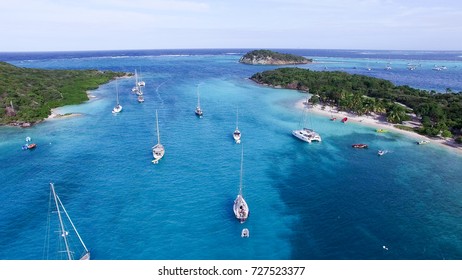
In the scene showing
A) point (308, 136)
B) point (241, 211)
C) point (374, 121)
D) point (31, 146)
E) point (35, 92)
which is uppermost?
point (35, 92)

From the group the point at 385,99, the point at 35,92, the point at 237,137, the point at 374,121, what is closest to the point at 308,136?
the point at 237,137

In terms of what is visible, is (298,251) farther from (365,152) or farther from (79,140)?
(79,140)

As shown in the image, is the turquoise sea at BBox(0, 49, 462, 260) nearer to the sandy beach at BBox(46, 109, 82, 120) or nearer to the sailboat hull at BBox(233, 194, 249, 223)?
the sailboat hull at BBox(233, 194, 249, 223)

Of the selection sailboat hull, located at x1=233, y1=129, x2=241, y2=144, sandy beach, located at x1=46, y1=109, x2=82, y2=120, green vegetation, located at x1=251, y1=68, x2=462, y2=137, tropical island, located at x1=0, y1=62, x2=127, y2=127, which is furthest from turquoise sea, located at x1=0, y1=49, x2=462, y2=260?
green vegetation, located at x1=251, y1=68, x2=462, y2=137

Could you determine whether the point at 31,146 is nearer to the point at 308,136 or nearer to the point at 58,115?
the point at 58,115

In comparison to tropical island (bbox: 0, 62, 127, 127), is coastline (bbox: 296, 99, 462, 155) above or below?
below
